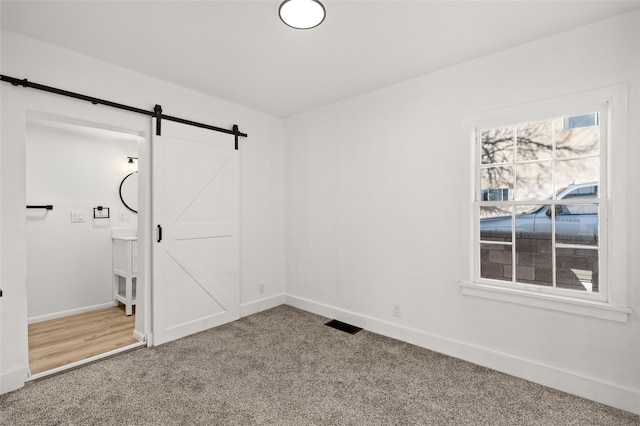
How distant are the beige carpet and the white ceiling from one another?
2621 mm

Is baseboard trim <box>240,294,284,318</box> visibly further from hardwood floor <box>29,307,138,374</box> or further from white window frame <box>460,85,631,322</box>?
white window frame <box>460,85,631,322</box>

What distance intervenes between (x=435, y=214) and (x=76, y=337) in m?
3.86

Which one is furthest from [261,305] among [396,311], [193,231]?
[396,311]

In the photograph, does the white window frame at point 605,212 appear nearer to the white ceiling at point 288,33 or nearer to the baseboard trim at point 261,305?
the white ceiling at point 288,33

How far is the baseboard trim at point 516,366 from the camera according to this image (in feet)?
6.79

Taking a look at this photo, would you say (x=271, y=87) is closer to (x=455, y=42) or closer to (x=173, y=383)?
(x=455, y=42)

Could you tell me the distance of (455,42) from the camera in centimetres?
240

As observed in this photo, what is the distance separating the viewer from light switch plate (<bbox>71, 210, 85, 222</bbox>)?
395 cm

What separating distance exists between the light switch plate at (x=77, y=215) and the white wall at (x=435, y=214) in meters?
2.67

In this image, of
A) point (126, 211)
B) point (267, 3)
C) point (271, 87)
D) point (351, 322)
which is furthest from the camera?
point (126, 211)

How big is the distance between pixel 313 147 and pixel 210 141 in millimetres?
1254

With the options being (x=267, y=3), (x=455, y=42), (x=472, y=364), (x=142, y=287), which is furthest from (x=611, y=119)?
(x=142, y=287)

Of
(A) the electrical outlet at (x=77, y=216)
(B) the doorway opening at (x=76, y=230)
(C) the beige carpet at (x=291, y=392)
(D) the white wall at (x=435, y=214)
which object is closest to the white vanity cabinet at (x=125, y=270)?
(B) the doorway opening at (x=76, y=230)

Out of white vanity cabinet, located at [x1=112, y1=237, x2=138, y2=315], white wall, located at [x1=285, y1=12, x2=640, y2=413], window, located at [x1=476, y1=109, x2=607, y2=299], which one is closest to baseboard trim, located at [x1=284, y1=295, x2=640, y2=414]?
white wall, located at [x1=285, y1=12, x2=640, y2=413]
